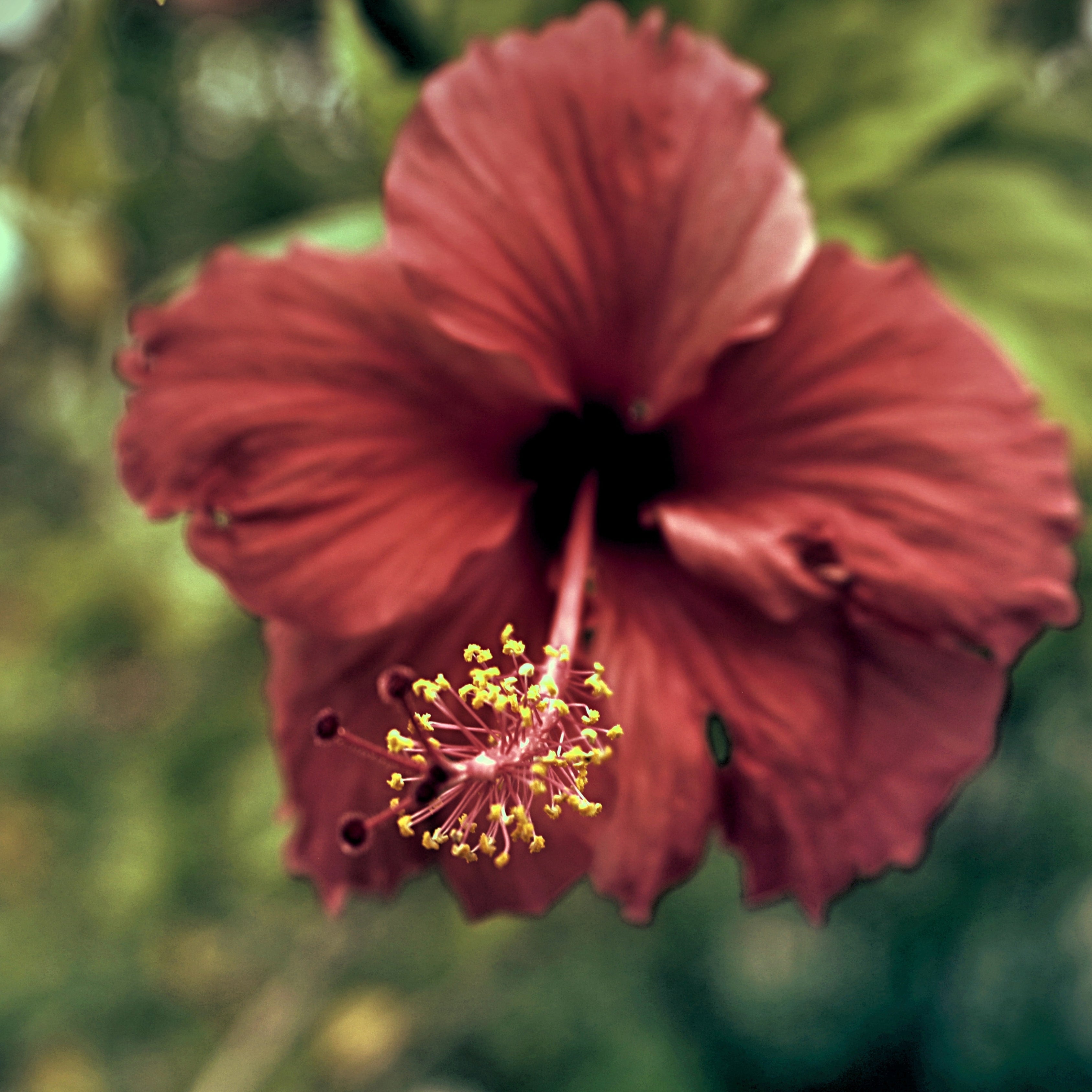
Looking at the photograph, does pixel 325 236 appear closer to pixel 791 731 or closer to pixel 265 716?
pixel 791 731

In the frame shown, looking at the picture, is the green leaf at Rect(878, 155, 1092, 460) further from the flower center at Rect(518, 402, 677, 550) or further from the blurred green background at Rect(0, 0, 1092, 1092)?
the flower center at Rect(518, 402, 677, 550)

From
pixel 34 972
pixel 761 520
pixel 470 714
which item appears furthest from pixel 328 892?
pixel 34 972

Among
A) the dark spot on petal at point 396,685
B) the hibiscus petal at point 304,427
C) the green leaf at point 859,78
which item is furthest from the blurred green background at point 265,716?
the dark spot on petal at point 396,685

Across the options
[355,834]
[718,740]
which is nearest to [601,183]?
[355,834]

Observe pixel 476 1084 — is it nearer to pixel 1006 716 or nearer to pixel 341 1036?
pixel 341 1036

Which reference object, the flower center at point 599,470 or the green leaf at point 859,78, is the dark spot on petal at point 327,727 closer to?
the flower center at point 599,470

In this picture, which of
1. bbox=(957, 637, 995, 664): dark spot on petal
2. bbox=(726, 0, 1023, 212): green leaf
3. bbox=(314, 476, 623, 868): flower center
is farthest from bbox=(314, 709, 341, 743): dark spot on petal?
bbox=(726, 0, 1023, 212): green leaf
